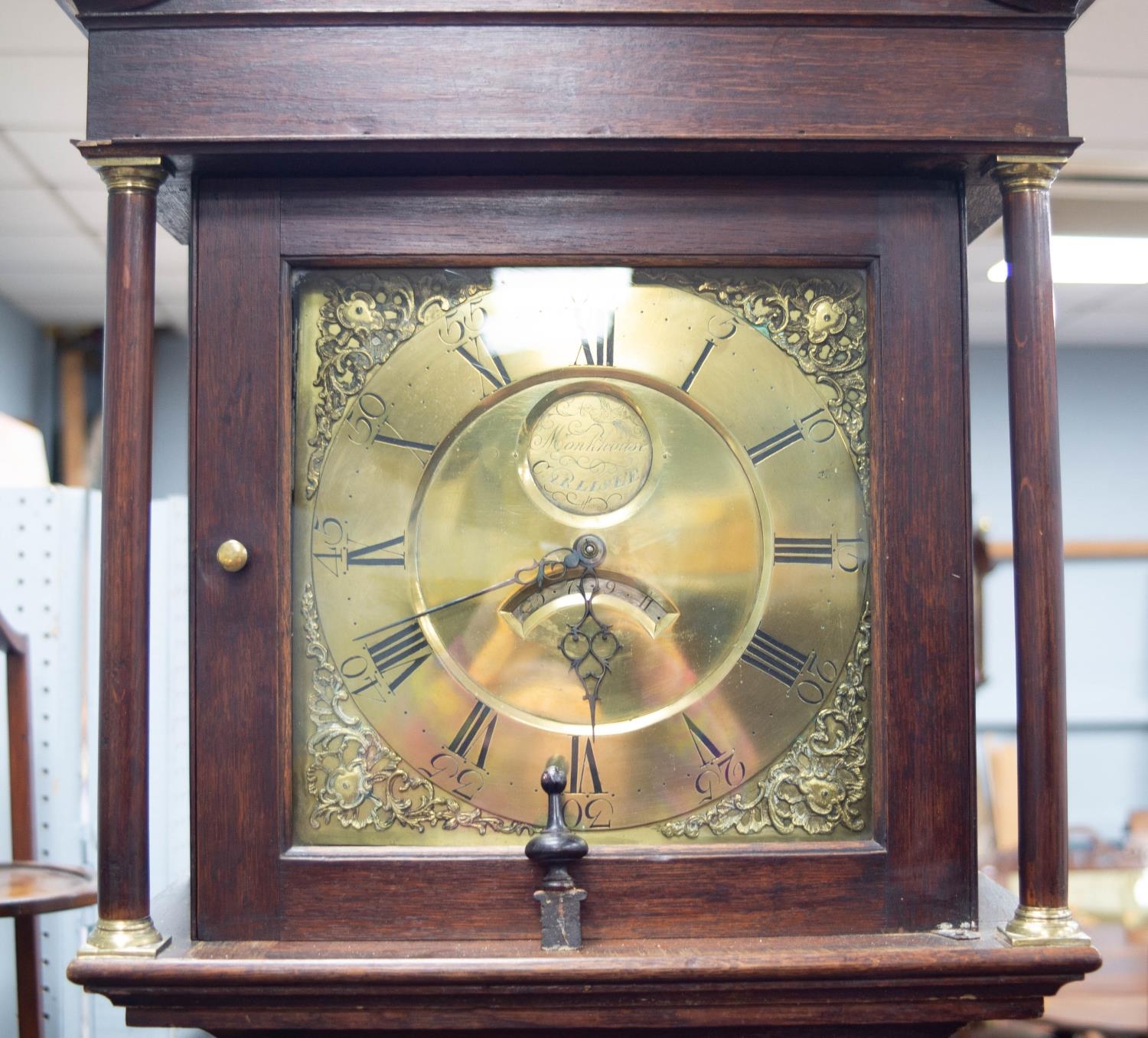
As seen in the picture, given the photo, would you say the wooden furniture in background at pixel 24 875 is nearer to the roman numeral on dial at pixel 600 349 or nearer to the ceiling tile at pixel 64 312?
the roman numeral on dial at pixel 600 349

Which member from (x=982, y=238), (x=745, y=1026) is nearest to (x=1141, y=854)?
(x=982, y=238)

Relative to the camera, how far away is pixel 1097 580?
500 cm

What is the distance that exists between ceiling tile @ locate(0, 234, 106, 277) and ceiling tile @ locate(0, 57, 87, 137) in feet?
2.42

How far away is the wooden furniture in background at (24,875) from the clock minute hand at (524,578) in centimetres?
95

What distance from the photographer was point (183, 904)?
3.87 ft

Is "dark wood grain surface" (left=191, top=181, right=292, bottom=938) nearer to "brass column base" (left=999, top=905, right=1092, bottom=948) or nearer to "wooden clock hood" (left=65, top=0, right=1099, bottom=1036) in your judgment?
"wooden clock hood" (left=65, top=0, right=1099, bottom=1036)

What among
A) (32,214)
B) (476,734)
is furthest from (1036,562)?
(32,214)

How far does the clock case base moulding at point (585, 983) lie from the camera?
103 cm

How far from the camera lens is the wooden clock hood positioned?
3.53ft

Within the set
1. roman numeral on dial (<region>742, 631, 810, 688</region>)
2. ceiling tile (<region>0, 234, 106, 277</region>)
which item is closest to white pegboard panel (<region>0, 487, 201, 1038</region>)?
ceiling tile (<region>0, 234, 106, 277</region>)

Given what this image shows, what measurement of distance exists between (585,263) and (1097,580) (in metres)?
4.47

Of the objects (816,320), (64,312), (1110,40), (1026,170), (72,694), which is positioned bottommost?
(72,694)

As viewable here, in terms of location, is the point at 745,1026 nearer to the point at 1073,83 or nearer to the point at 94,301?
the point at 1073,83

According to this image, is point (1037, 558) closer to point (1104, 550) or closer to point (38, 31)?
point (38, 31)
